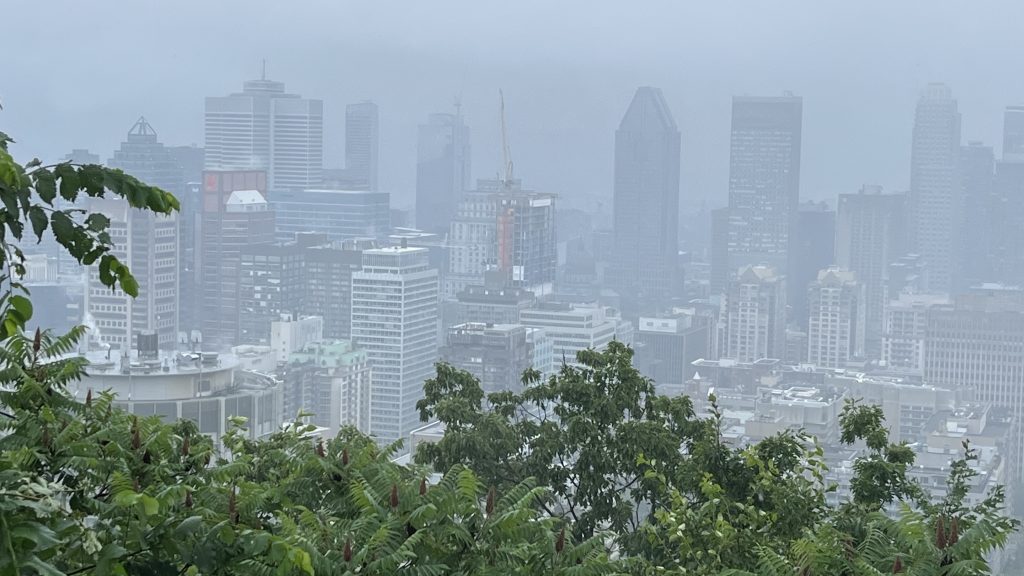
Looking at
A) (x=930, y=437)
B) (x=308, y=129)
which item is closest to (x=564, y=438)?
(x=930, y=437)

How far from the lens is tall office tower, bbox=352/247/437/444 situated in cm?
2794

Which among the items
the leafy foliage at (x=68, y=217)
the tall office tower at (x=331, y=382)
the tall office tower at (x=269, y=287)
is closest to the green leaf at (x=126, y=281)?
the leafy foliage at (x=68, y=217)

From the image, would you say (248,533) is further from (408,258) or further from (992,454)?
(408,258)

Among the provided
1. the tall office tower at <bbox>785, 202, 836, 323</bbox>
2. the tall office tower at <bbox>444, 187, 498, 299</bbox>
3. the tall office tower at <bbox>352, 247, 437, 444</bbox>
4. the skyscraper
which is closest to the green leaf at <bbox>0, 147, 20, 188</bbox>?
the tall office tower at <bbox>352, 247, 437, 444</bbox>

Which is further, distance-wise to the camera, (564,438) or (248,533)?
(564,438)

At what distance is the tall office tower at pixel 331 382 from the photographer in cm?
2389

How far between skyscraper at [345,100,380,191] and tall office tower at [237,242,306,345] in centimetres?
985

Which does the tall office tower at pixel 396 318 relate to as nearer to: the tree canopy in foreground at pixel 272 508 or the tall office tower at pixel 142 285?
the tall office tower at pixel 142 285

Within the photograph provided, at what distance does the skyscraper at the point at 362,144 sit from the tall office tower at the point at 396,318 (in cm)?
1328

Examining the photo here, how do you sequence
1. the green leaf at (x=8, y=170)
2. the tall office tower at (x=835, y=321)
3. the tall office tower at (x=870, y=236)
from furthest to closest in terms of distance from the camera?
the tall office tower at (x=870, y=236) < the tall office tower at (x=835, y=321) < the green leaf at (x=8, y=170)

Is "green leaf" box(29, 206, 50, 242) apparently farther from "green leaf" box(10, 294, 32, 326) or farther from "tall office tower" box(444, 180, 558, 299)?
"tall office tower" box(444, 180, 558, 299)

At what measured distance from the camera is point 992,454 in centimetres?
2000

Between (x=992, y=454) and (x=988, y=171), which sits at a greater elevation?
(x=988, y=171)

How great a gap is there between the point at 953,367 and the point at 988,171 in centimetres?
A: 1230
